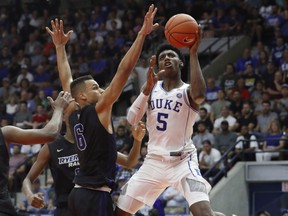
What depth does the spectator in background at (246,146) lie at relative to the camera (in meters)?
16.6

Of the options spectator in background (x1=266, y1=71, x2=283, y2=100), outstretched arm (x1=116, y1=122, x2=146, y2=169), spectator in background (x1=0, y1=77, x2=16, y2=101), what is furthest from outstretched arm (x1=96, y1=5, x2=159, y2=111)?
spectator in background (x1=0, y1=77, x2=16, y2=101)

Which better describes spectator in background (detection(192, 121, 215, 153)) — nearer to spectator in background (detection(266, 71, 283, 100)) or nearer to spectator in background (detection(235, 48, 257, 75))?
spectator in background (detection(266, 71, 283, 100))

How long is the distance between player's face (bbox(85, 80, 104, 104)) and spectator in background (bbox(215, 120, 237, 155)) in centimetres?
897

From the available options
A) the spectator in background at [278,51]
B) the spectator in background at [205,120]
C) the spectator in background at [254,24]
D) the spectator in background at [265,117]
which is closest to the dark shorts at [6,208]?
the spectator in background at [265,117]

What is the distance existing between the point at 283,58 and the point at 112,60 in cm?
540

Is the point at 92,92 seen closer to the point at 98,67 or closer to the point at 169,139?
the point at 169,139

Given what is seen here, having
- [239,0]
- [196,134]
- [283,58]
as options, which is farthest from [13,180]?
[239,0]

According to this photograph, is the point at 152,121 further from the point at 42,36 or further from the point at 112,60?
the point at 42,36

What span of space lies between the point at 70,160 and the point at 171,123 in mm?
1193

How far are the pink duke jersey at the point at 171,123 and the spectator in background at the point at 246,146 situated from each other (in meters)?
7.51

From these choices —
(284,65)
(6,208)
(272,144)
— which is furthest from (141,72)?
(6,208)

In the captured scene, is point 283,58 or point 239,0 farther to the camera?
point 239,0

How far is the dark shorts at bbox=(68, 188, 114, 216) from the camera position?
7969 mm

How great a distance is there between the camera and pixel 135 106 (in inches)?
348
